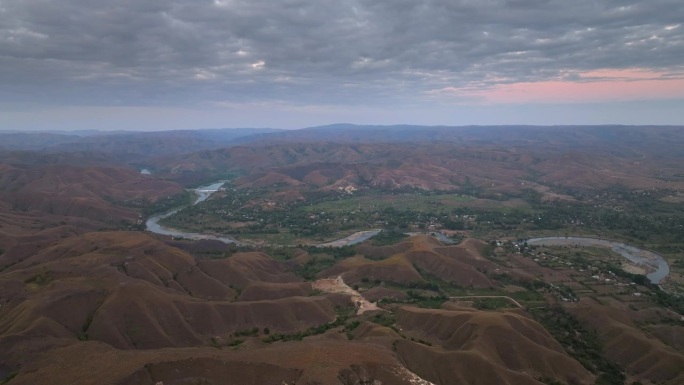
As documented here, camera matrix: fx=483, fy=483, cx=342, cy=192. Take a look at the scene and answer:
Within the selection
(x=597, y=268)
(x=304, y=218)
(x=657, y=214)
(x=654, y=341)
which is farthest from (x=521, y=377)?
(x=657, y=214)

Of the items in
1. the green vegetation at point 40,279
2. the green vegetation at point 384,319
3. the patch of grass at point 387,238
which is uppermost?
the green vegetation at point 40,279

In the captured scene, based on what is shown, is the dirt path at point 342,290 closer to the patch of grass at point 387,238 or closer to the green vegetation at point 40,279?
the patch of grass at point 387,238

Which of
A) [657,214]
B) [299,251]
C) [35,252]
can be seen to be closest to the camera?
[35,252]

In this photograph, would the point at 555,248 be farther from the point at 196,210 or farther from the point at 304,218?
the point at 196,210

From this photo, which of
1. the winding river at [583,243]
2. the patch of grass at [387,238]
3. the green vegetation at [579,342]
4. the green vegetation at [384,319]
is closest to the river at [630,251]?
the winding river at [583,243]

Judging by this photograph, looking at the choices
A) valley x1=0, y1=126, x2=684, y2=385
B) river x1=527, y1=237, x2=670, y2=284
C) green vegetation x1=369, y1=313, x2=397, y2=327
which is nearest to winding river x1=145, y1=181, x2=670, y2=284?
river x1=527, y1=237, x2=670, y2=284

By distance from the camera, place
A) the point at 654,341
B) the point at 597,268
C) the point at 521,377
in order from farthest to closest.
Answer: the point at 597,268 < the point at 654,341 < the point at 521,377
